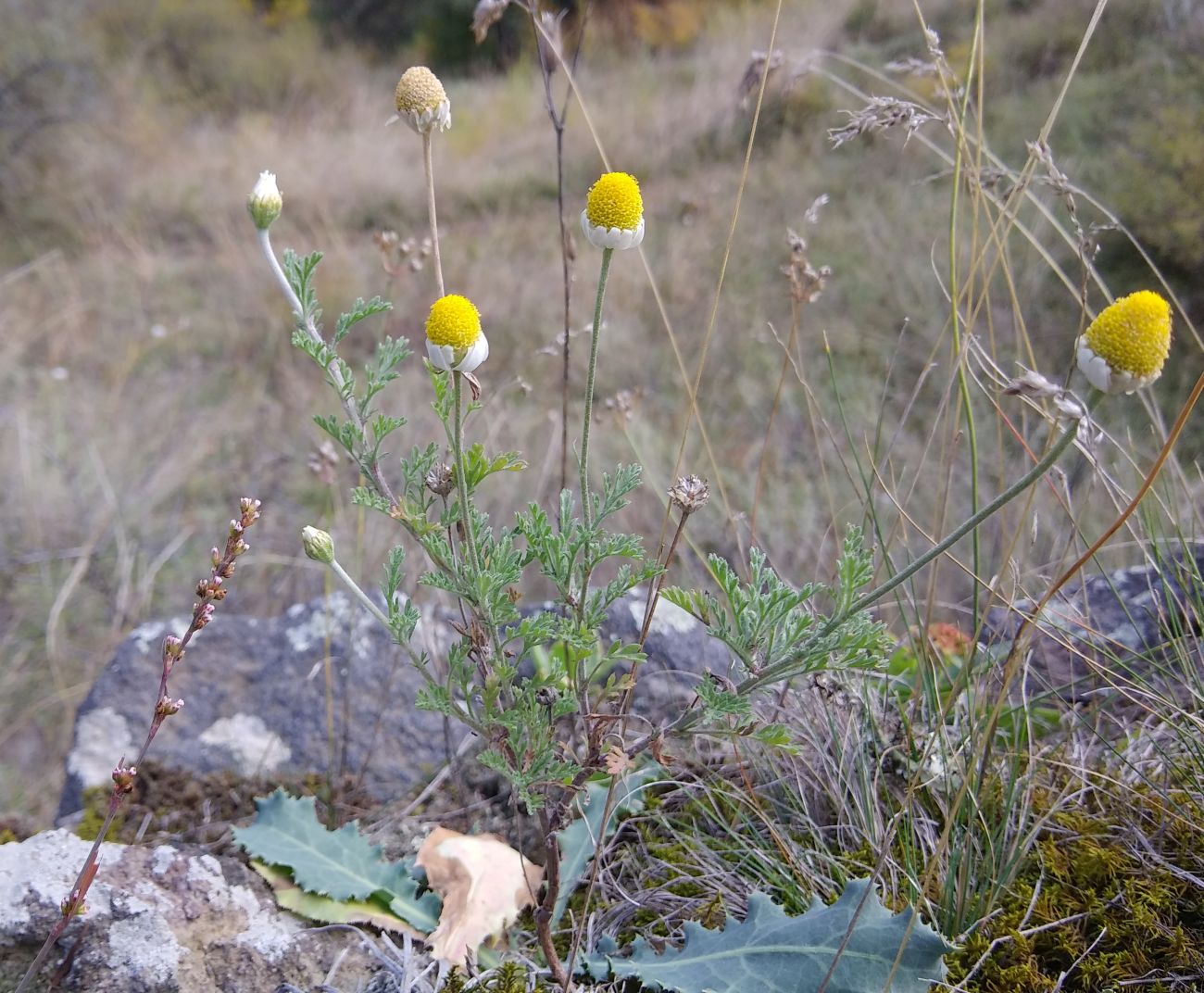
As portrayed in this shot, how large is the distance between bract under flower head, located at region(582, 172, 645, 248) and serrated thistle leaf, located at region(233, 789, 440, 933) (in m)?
1.07

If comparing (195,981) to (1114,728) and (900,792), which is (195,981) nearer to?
(900,792)

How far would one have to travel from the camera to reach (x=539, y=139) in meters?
8.23

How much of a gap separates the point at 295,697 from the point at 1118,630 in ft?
6.15

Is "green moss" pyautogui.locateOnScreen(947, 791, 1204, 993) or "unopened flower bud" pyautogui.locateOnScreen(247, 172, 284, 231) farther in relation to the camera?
"green moss" pyautogui.locateOnScreen(947, 791, 1204, 993)

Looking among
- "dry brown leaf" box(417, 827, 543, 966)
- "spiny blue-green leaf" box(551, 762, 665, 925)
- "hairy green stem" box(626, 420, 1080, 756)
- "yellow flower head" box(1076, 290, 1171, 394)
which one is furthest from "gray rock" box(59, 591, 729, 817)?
"yellow flower head" box(1076, 290, 1171, 394)

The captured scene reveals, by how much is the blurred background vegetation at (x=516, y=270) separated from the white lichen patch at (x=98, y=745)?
68 centimetres

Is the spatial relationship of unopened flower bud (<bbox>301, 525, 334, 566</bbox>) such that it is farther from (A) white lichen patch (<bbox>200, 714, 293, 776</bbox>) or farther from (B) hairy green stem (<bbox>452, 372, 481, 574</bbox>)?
(A) white lichen patch (<bbox>200, 714, 293, 776</bbox>)

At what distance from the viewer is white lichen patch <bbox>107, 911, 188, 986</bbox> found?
46.3 inches

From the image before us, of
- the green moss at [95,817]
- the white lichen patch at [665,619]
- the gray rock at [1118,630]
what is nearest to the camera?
the gray rock at [1118,630]

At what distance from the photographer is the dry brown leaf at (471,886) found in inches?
51.7

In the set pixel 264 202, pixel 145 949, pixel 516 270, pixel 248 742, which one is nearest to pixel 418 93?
pixel 264 202

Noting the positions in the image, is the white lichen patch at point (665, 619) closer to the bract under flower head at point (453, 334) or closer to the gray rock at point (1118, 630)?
the gray rock at point (1118, 630)

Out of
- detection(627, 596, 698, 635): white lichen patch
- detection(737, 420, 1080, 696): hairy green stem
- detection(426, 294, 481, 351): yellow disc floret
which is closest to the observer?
detection(737, 420, 1080, 696): hairy green stem

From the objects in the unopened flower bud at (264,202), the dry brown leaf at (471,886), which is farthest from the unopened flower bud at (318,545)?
the dry brown leaf at (471,886)
